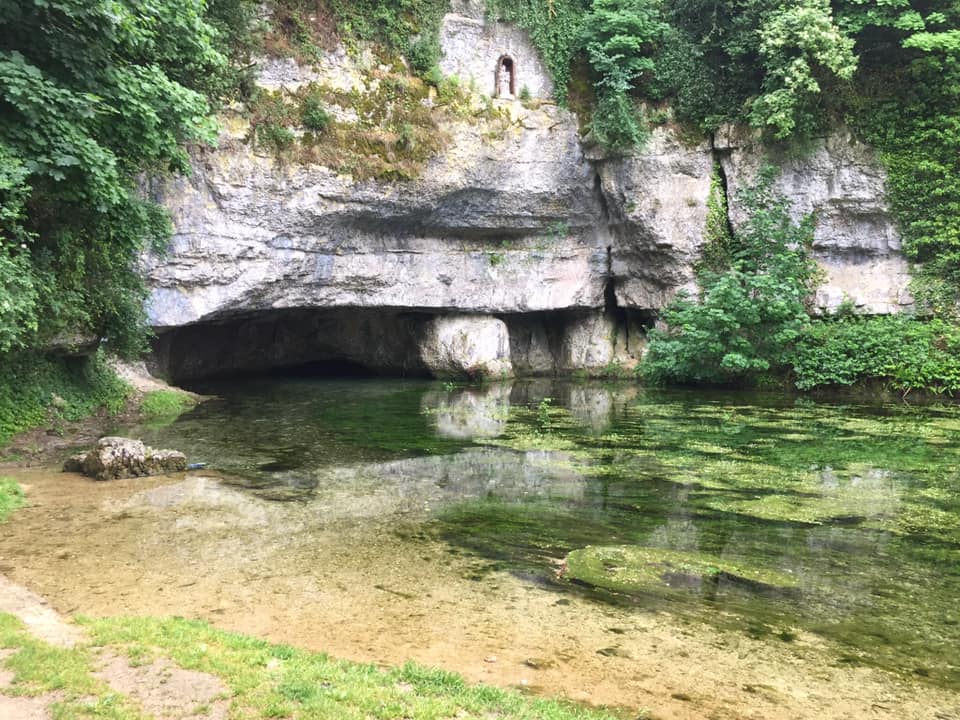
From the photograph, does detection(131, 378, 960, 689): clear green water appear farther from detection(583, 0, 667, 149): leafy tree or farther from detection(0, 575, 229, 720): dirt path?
detection(583, 0, 667, 149): leafy tree

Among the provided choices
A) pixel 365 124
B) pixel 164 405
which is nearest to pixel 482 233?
pixel 365 124

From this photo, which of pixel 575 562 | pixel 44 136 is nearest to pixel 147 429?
pixel 44 136

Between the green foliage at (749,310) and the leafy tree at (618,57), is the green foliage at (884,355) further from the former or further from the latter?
the leafy tree at (618,57)

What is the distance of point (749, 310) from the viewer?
18.3m

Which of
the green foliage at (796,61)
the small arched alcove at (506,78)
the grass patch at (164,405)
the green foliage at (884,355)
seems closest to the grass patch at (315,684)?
the grass patch at (164,405)

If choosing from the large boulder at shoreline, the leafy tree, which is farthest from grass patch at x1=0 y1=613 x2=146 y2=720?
the leafy tree

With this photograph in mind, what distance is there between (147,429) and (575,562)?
9728 mm

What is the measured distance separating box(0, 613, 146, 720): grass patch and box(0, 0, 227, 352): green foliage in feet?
18.3

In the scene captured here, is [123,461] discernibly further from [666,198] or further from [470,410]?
[666,198]

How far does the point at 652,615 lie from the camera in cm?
553

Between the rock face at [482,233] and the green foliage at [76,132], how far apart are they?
19.0ft

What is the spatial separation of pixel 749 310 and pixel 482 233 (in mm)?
8408

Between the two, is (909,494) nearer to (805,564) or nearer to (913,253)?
(805,564)

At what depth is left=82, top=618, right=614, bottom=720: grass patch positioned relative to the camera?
393 centimetres
